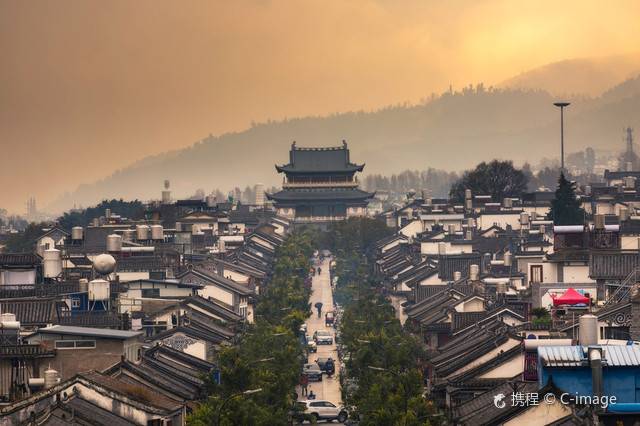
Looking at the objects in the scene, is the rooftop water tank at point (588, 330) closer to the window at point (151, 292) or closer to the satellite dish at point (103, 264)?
the satellite dish at point (103, 264)

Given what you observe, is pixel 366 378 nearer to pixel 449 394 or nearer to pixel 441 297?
pixel 449 394

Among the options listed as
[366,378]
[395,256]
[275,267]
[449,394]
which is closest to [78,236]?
[275,267]

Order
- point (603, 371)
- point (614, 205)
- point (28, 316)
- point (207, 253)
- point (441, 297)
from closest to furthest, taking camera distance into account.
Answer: point (603, 371), point (28, 316), point (441, 297), point (207, 253), point (614, 205)

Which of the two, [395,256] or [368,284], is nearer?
[368,284]

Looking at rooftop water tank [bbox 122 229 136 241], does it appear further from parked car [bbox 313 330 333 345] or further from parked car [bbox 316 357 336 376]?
parked car [bbox 316 357 336 376]

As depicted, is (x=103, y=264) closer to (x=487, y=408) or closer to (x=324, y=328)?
(x=487, y=408)

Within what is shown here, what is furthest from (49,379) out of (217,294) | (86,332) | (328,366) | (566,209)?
(566,209)

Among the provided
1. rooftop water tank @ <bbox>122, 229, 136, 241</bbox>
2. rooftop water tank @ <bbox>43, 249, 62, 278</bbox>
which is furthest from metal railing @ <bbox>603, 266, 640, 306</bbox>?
rooftop water tank @ <bbox>122, 229, 136, 241</bbox>
